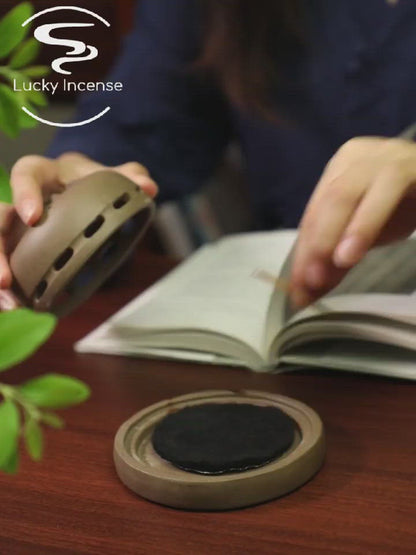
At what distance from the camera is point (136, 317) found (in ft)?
2.50

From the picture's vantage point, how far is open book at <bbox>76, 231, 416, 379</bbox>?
63 centimetres

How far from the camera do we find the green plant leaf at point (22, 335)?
24 cm

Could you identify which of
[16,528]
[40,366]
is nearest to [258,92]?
[40,366]

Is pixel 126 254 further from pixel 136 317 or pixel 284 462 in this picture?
pixel 284 462

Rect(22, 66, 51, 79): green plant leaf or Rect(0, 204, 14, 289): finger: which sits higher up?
Rect(22, 66, 51, 79): green plant leaf

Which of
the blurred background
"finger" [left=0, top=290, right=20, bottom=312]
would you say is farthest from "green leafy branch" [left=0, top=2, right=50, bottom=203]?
the blurred background

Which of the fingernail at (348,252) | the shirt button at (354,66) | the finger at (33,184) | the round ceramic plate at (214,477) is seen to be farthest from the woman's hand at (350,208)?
the shirt button at (354,66)

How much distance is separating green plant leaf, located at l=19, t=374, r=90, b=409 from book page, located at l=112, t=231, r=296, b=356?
0.44m

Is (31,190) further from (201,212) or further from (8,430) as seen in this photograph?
(201,212)

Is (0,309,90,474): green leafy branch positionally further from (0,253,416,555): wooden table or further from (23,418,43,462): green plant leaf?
(0,253,416,555): wooden table

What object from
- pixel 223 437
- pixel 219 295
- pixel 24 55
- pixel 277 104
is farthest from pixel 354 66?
pixel 24 55

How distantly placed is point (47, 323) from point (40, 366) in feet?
1.66

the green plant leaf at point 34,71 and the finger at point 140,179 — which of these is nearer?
the green plant leaf at point 34,71

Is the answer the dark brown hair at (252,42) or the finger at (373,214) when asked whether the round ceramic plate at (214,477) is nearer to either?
the finger at (373,214)
